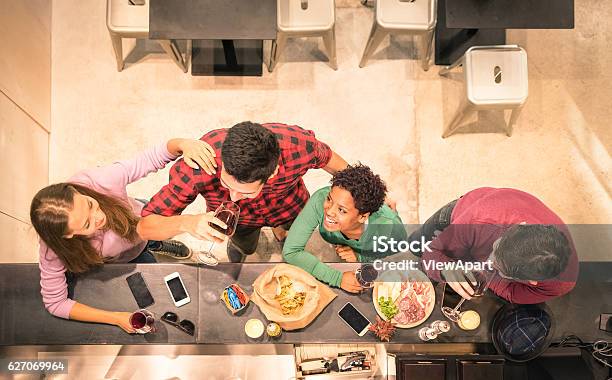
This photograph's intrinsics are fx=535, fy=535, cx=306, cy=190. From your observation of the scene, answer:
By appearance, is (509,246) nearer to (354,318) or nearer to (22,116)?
(354,318)

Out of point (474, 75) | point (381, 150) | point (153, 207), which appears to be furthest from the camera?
point (381, 150)

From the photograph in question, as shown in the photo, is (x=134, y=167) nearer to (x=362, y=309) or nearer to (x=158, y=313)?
(x=158, y=313)

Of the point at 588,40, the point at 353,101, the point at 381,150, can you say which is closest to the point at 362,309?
the point at 381,150

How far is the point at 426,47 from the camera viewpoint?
373cm

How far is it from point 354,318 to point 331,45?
1938 mm

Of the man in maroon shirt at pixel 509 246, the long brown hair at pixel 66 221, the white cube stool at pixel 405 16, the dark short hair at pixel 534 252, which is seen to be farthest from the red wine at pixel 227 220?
the white cube stool at pixel 405 16

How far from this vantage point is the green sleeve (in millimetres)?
2582

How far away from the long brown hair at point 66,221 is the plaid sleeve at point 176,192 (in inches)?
7.1

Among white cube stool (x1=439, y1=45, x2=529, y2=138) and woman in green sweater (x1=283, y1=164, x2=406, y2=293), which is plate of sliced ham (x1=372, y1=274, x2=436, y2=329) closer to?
woman in green sweater (x1=283, y1=164, x2=406, y2=293)

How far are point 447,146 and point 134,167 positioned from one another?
7.39 feet

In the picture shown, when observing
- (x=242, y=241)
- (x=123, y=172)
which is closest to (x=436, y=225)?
(x=242, y=241)

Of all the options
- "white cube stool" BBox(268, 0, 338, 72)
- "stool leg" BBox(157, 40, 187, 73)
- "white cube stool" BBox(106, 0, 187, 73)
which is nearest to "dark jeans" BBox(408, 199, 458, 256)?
"white cube stool" BBox(268, 0, 338, 72)

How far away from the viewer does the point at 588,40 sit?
4.02 meters

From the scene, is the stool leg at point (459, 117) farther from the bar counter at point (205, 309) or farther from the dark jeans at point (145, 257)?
the dark jeans at point (145, 257)
